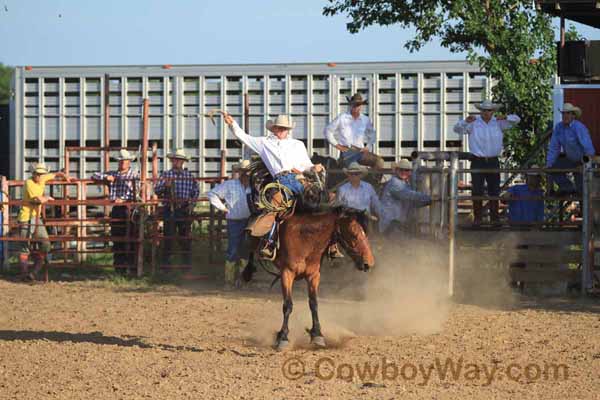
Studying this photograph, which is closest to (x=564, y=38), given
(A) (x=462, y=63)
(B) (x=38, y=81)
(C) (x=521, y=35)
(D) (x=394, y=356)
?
(C) (x=521, y=35)

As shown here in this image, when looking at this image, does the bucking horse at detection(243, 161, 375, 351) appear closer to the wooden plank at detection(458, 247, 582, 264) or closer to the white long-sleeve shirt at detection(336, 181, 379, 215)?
the white long-sleeve shirt at detection(336, 181, 379, 215)

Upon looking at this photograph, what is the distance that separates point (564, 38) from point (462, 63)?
19.4ft

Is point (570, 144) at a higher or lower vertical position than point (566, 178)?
higher

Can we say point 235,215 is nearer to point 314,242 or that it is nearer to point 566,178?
point 566,178

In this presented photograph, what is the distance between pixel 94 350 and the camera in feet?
30.3

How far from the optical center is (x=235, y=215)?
580 inches

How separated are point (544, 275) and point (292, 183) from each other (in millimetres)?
4818

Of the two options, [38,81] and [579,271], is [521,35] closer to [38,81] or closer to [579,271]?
[579,271]

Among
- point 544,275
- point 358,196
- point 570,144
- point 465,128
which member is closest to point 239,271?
point 358,196

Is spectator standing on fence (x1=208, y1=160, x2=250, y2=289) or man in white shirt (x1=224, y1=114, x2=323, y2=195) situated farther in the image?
spectator standing on fence (x1=208, y1=160, x2=250, y2=289)

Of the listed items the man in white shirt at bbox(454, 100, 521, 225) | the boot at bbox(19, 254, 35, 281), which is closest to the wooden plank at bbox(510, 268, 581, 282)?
the man in white shirt at bbox(454, 100, 521, 225)

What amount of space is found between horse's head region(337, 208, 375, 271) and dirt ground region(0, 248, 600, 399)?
2.39 ft

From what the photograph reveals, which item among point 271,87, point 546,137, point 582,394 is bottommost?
point 582,394

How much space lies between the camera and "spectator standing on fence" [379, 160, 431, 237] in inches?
535
